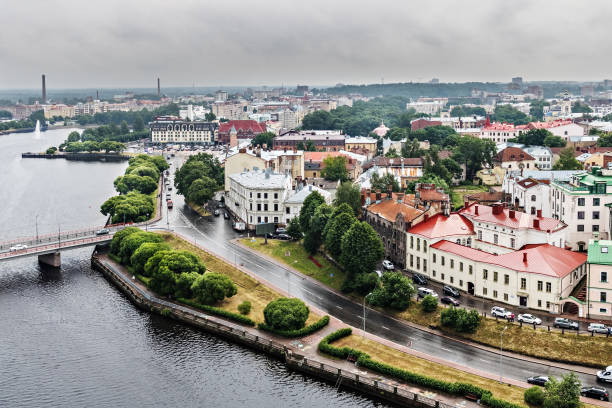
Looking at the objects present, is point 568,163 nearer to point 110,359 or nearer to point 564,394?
Result: point 564,394

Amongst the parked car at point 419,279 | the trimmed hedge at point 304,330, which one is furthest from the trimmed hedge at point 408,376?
the parked car at point 419,279

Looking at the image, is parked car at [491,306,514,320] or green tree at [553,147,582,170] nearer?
parked car at [491,306,514,320]

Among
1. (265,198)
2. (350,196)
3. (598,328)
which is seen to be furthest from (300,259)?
(598,328)

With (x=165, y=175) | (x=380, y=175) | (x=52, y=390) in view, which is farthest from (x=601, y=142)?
(x=52, y=390)

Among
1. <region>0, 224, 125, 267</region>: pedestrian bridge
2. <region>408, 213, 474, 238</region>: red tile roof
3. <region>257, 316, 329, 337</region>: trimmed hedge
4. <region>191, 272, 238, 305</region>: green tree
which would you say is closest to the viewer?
<region>257, 316, 329, 337</region>: trimmed hedge

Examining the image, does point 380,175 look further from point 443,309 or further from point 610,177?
point 443,309

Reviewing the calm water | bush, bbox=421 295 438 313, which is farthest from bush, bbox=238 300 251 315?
bush, bbox=421 295 438 313

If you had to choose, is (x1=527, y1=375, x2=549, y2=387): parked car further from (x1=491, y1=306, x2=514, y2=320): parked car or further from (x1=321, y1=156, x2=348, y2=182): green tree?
(x1=321, y1=156, x2=348, y2=182): green tree
